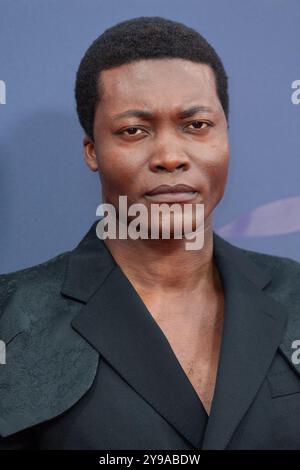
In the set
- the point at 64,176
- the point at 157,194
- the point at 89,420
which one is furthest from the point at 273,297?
the point at 64,176

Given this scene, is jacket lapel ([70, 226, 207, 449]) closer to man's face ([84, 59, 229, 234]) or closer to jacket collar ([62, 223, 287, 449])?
jacket collar ([62, 223, 287, 449])

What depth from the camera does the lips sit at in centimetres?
119

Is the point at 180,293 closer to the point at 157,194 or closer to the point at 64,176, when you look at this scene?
the point at 157,194

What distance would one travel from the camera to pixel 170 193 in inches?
46.9

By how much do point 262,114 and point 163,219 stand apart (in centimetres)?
45

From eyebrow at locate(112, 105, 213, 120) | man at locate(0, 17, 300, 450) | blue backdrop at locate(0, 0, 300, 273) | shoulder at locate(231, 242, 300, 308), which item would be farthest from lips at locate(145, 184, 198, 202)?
blue backdrop at locate(0, 0, 300, 273)

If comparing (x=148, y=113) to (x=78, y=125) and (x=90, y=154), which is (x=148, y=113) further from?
(x=78, y=125)

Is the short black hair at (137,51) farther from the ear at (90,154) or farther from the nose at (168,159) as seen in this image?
the nose at (168,159)

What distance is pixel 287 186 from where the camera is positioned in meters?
1.56

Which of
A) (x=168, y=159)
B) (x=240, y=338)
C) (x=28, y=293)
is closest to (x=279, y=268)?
(x=240, y=338)

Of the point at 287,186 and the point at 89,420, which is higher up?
the point at 287,186

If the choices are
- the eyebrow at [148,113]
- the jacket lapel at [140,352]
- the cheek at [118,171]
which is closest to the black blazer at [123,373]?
the jacket lapel at [140,352]
